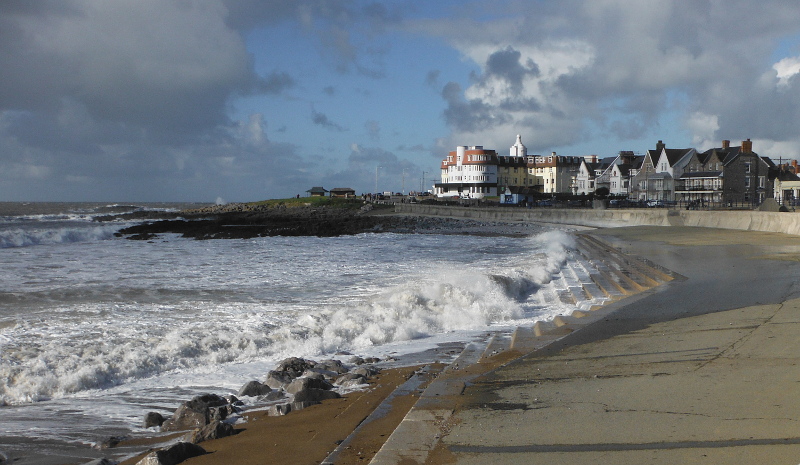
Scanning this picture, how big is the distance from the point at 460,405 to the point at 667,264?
41.2 feet

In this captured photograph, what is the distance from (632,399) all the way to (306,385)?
3.08 meters

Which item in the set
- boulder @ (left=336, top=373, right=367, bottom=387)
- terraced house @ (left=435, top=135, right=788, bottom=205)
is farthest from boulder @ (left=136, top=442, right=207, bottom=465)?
terraced house @ (left=435, top=135, right=788, bottom=205)

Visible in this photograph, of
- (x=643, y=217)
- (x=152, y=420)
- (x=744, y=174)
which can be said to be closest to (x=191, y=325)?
(x=152, y=420)

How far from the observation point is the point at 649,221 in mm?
41875

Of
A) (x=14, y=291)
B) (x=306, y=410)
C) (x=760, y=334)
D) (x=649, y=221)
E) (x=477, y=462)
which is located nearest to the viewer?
(x=477, y=462)

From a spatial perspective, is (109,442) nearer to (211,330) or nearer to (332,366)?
(332,366)

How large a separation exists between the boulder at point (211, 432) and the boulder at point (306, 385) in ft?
3.59

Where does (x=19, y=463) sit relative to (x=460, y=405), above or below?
below

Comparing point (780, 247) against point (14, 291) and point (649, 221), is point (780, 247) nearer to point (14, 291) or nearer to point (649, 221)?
point (14, 291)

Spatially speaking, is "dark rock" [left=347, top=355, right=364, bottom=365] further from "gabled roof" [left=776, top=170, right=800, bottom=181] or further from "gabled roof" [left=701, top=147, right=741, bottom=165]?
"gabled roof" [left=776, top=170, right=800, bottom=181]

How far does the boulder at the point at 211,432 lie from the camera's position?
16.9ft

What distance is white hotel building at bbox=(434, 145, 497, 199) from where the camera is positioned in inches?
4985

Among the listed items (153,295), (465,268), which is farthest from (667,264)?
(153,295)

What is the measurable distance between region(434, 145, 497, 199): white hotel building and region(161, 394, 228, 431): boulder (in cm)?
11897
